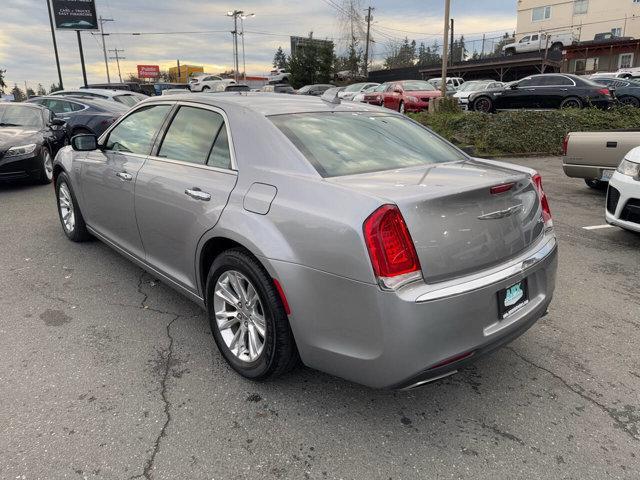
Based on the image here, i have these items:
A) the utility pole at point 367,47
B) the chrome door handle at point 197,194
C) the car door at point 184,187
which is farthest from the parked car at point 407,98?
the utility pole at point 367,47

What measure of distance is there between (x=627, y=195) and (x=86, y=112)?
10.9m

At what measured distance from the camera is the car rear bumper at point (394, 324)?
2.11 metres

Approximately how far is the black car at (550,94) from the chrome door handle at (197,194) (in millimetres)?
14763

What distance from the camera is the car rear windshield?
2725 mm

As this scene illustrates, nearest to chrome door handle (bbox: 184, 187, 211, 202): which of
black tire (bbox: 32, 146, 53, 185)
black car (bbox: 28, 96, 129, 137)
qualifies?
black tire (bbox: 32, 146, 53, 185)

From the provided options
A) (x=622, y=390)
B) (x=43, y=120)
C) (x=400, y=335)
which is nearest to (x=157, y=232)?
(x=400, y=335)

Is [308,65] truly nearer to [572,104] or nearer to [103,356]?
[572,104]

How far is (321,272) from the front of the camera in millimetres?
2244

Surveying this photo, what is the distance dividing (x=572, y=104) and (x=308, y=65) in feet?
113

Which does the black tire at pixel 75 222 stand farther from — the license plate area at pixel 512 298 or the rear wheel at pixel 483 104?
the rear wheel at pixel 483 104

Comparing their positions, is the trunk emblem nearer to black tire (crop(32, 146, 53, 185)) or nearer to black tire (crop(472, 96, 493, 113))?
black tire (crop(32, 146, 53, 185))

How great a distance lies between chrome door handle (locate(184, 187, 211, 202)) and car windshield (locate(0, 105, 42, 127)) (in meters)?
7.82

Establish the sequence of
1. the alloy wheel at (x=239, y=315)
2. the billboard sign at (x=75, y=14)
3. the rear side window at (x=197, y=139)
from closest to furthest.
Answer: the alloy wheel at (x=239, y=315) < the rear side window at (x=197, y=139) < the billboard sign at (x=75, y=14)

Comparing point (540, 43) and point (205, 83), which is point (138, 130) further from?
point (540, 43)
